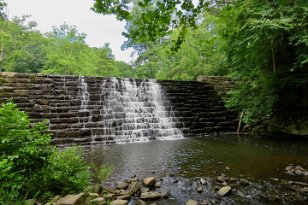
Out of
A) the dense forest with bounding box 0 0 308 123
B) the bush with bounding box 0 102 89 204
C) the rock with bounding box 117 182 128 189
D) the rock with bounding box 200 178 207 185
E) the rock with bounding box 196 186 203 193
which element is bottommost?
the rock with bounding box 196 186 203 193

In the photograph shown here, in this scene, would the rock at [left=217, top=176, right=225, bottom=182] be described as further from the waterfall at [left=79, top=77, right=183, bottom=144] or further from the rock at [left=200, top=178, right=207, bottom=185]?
the waterfall at [left=79, top=77, right=183, bottom=144]

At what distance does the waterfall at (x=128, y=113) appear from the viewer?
8.37 m

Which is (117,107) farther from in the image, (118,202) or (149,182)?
(118,202)

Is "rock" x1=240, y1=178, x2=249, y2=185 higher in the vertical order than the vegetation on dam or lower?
lower

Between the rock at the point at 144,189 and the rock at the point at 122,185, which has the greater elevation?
the rock at the point at 122,185

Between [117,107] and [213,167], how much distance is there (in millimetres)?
5761

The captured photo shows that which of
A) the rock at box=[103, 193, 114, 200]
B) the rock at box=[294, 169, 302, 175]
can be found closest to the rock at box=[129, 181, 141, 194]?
the rock at box=[103, 193, 114, 200]

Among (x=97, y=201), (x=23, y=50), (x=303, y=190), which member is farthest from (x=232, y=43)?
(x=23, y=50)

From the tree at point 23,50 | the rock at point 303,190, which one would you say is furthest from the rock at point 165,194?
the tree at point 23,50

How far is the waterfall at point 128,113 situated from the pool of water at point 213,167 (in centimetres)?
203

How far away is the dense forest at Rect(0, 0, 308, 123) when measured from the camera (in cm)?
322

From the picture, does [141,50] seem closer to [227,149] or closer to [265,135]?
[265,135]

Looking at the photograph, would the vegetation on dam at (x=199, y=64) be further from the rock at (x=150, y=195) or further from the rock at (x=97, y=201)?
the rock at (x=150, y=195)

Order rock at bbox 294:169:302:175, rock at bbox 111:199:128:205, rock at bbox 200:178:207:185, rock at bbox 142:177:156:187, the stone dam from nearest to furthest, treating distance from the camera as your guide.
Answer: rock at bbox 111:199:128:205 → rock at bbox 142:177:156:187 → rock at bbox 200:178:207:185 → rock at bbox 294:169:302:175 → the stone dam
